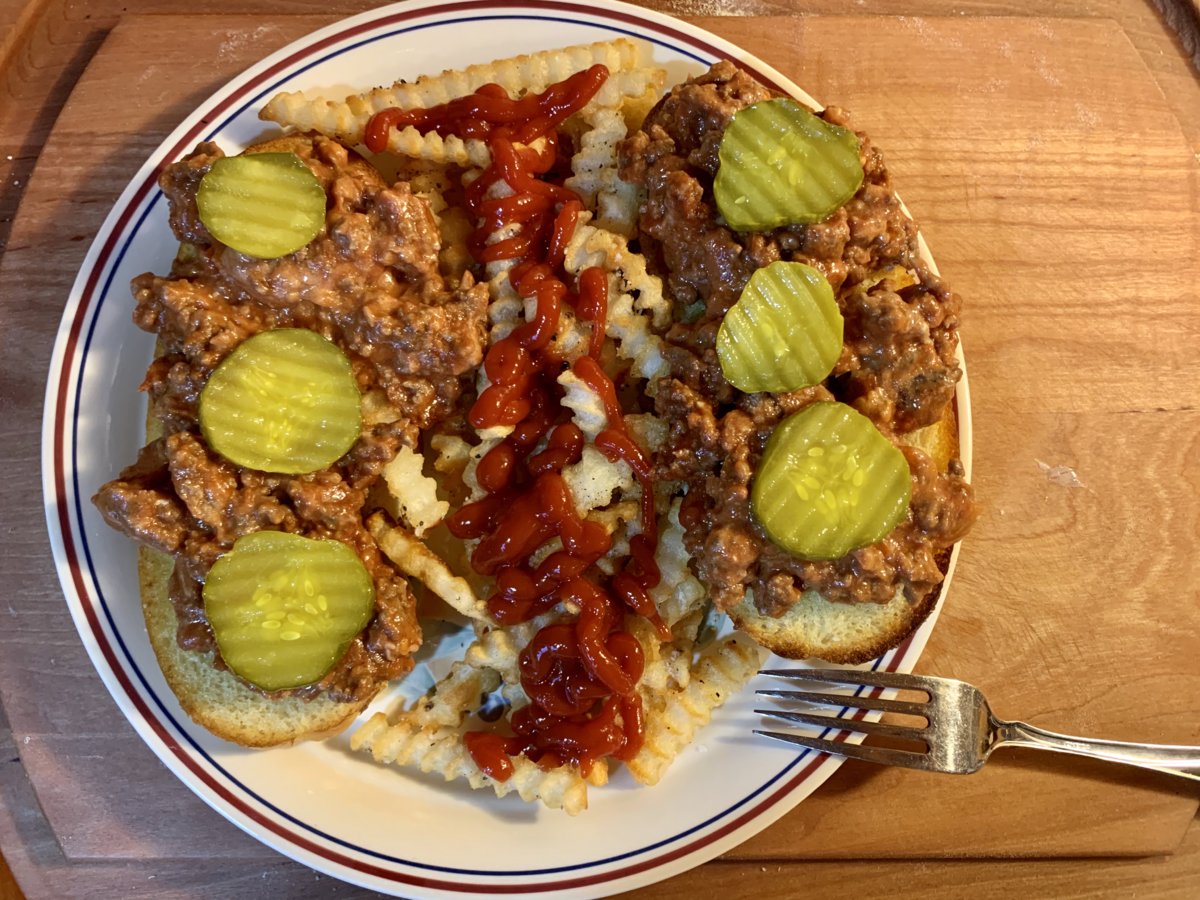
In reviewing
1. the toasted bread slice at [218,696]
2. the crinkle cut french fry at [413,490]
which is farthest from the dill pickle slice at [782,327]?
the toasted bread slice at [218,696]

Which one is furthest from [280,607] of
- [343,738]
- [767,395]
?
[767,395]

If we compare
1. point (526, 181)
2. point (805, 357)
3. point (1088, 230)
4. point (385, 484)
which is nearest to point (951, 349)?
point (805, 357)

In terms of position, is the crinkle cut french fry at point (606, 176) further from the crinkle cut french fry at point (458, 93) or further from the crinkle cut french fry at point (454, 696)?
the crinkle cut french fry at point (454, 696)

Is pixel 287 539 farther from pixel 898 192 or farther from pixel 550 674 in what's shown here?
pixel 898 192

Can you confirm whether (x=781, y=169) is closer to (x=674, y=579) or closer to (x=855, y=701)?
(x=674, y=579)

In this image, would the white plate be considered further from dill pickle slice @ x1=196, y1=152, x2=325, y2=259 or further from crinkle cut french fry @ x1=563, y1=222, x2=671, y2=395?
crinkle cut french fry @ x1=563, y1=222, x2=671, y2=395

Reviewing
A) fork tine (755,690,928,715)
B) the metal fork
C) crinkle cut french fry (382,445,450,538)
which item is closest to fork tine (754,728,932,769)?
the metal fork

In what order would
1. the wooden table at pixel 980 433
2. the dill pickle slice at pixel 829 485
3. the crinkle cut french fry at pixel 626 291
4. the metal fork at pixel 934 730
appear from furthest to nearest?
the wooden table at pixel 980 433 → the metal fork at pixel 934 730 → the crinkle cut french fry at pixel 626 291 → the dill pickle slice at pixel 829 485
